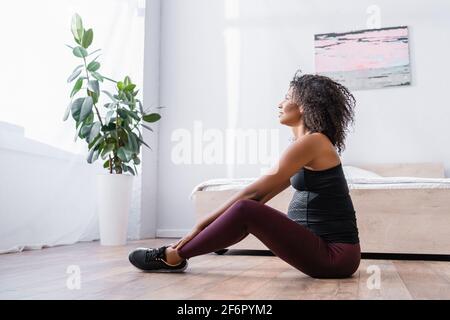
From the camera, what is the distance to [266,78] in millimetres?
3961

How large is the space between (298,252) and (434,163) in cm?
240

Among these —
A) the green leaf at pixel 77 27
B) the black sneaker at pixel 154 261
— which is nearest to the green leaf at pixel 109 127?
the green leaf at pixel 77 27

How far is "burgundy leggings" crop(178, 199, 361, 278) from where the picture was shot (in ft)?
4.91

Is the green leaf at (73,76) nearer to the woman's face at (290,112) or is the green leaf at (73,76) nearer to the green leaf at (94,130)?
the green leaf at (94,130)

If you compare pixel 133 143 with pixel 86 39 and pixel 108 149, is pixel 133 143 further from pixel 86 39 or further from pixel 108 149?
pixel 86 39

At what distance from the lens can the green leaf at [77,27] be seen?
3.02 metres

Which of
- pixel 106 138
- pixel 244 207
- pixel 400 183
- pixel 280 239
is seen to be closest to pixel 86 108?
pixel 106 138

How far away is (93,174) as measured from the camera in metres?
3.47

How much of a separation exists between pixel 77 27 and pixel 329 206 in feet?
7.49

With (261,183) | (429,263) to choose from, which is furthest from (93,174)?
(429,263)

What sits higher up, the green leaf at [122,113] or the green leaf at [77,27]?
the green leaf at [77,27]

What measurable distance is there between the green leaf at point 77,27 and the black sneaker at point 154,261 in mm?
1910

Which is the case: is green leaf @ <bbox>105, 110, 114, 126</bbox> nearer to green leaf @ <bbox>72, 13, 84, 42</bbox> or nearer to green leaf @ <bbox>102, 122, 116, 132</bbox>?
green leaf @ <bbox>102, 122, 116, 132</bbox>

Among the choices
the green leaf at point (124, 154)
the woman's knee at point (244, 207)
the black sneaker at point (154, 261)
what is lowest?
the black sneaker at point (154, 261)
